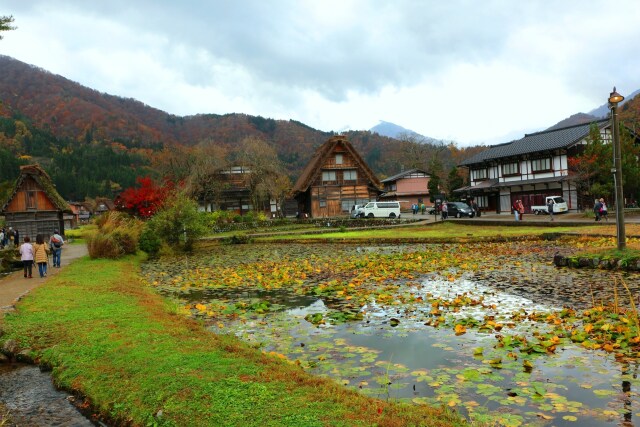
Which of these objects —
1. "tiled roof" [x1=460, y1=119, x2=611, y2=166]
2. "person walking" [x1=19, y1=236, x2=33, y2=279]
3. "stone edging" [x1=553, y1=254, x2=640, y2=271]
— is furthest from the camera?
"tiled roof" [x1=460, y1=119, x2=611, y2=166]

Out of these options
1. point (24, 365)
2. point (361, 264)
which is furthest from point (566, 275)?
point (24, 365)

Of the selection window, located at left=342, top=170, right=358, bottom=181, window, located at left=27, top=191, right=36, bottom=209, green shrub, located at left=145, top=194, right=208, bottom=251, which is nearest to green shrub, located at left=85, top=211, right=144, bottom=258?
green shrub, located at left=145, top=194, right=208, bottom=251

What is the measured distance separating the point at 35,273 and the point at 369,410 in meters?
15.0

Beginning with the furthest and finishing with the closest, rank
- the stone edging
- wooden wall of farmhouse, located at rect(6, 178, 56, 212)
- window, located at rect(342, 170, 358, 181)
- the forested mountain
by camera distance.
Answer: the forested mountain < window, located at rect(342, 170, 358, 181) < wooden wall of farmhouse, located at rect(6, 178, 56, 212) < the stone edging

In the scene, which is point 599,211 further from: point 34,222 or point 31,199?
point 34,222

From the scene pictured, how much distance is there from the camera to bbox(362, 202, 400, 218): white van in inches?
1587

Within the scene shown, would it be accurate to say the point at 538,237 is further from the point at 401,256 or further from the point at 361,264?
the point at 361,264

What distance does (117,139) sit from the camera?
299 ft

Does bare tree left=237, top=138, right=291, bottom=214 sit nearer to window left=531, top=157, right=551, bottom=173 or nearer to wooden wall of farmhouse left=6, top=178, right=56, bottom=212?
wooden wall of farmhouse left=6, top=178, right=56, bottom=212

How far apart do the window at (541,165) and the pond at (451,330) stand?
2553 cm

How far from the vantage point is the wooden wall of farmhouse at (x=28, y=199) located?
31.9 metres

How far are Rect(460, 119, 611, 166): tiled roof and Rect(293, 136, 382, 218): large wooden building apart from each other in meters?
11.0

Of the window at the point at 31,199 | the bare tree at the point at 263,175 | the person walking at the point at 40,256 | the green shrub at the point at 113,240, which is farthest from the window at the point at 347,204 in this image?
the person walking at the point at 40,256

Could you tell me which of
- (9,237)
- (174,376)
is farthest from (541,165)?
(9,237)
